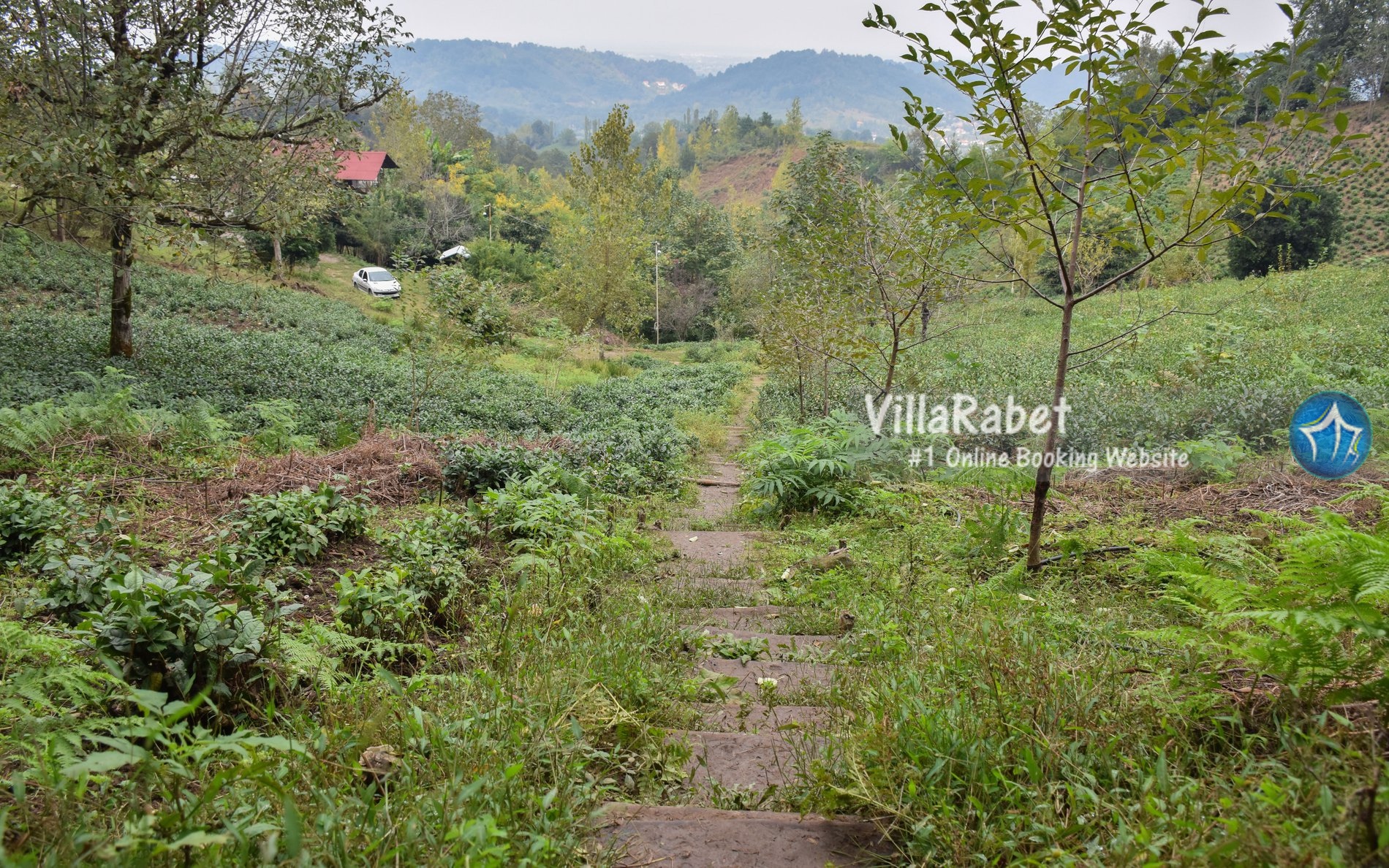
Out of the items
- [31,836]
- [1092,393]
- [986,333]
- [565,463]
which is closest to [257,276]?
[565,463]

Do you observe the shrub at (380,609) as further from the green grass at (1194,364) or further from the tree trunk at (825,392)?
the tree trunk at (825,392)

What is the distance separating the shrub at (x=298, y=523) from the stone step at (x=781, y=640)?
228 centimetres

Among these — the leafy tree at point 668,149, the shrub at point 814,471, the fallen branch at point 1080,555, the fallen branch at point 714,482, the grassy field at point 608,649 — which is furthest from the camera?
the leafy tree at point 668,149

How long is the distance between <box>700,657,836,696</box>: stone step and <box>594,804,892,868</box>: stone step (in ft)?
3.23

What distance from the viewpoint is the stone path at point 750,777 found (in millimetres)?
1865

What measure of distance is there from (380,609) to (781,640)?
201cm

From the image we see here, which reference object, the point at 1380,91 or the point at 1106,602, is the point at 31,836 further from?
the point at 1380,91

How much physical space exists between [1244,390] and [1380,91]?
41677 mm

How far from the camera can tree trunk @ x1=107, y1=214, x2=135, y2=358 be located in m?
10.1

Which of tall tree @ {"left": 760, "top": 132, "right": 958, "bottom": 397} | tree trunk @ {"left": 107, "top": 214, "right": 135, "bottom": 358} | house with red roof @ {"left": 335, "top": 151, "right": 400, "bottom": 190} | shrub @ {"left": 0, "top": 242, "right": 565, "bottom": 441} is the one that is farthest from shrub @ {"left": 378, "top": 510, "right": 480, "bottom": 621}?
house with red roof @ {"left": 335, "top": 151, "right": 400, "bottom": 190}

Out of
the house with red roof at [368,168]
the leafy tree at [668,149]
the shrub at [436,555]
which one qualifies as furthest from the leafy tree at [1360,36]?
A: the leafy tree at [668,149]

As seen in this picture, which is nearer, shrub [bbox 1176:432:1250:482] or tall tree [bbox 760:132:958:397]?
shrub [bbox 1176:432:1250:482]

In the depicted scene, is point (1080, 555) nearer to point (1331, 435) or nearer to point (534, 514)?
point (1331, 435)

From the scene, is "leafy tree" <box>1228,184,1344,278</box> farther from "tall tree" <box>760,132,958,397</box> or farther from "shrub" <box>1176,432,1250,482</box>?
"shrub" <box>1176,432,1250,482</box>
